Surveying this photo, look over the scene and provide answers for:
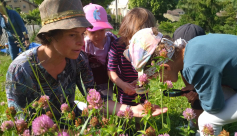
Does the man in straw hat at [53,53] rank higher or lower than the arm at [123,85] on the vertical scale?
higher

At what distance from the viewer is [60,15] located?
58.4 inches

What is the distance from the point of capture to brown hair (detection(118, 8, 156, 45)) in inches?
84.1

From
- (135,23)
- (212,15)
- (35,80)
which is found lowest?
(212,15)

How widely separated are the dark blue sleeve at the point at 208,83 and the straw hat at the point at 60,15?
0.77 metres

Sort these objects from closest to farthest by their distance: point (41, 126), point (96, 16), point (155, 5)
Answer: point (41, 126)
point (96, 16)
point (155, 5)

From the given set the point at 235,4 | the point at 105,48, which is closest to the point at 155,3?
the point at 235,4

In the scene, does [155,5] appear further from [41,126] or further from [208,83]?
[41,126]

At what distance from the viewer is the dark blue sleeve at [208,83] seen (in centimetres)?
147

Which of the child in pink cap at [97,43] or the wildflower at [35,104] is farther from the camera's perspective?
the child in pink cap at [97,43]

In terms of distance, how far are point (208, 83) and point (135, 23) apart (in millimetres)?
943

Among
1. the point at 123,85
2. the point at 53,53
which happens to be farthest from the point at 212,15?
the point at 53,53

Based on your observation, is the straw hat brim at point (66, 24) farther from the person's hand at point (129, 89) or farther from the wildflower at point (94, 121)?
the person's hand at point (129, 89)

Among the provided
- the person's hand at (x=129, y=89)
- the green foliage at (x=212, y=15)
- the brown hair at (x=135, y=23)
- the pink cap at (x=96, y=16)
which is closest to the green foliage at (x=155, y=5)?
the green foliage at (x=212, y=15)

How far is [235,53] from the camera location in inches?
59.9
